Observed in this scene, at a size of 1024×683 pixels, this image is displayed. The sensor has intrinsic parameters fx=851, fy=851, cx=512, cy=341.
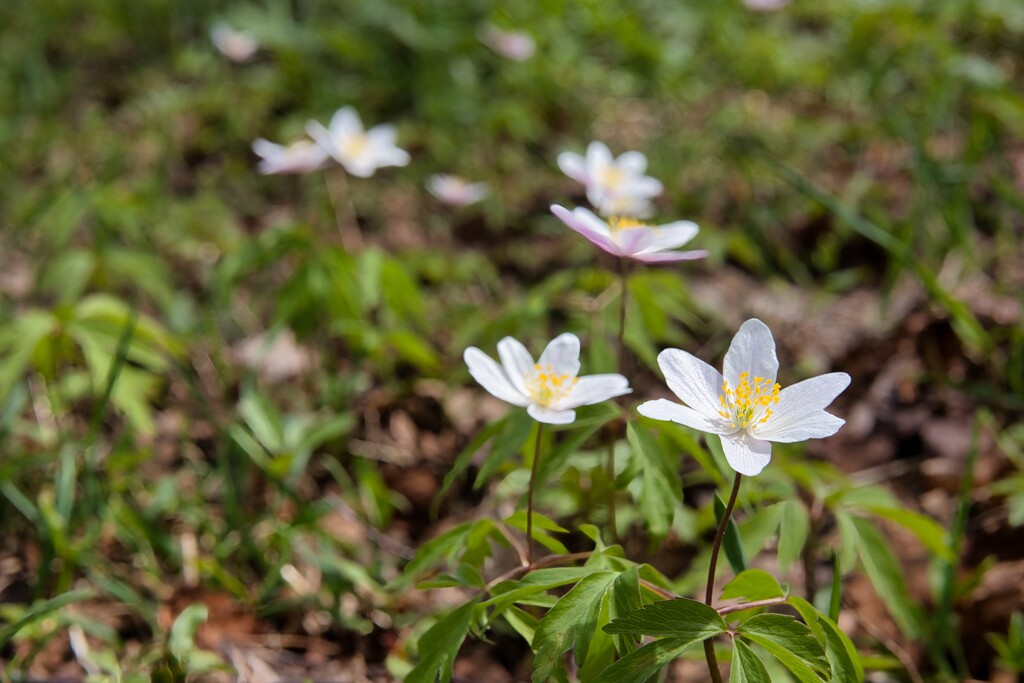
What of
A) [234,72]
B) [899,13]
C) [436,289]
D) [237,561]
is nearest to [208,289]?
[436,289]

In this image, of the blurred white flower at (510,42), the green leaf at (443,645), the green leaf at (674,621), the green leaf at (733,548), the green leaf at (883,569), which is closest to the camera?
the green leaf at (674,621)

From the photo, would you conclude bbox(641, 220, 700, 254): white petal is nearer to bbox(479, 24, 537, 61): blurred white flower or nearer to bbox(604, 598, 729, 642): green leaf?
bbox(604, 598, 729, 642): green leaf

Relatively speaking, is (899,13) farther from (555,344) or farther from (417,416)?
(555,344)

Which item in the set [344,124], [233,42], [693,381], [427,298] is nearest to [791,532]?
[693,381]

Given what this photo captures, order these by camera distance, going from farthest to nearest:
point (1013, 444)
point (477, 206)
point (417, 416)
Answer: point (477, 206) → point (417, 416) → point (1013, 444)

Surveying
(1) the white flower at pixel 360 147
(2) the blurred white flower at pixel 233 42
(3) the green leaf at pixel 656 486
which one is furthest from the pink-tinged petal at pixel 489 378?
(2) the blurred white flower at pixel 233 42

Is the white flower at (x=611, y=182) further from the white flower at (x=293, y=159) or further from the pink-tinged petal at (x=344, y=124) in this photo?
the pink-tinged petal at (x=344, y=124)
